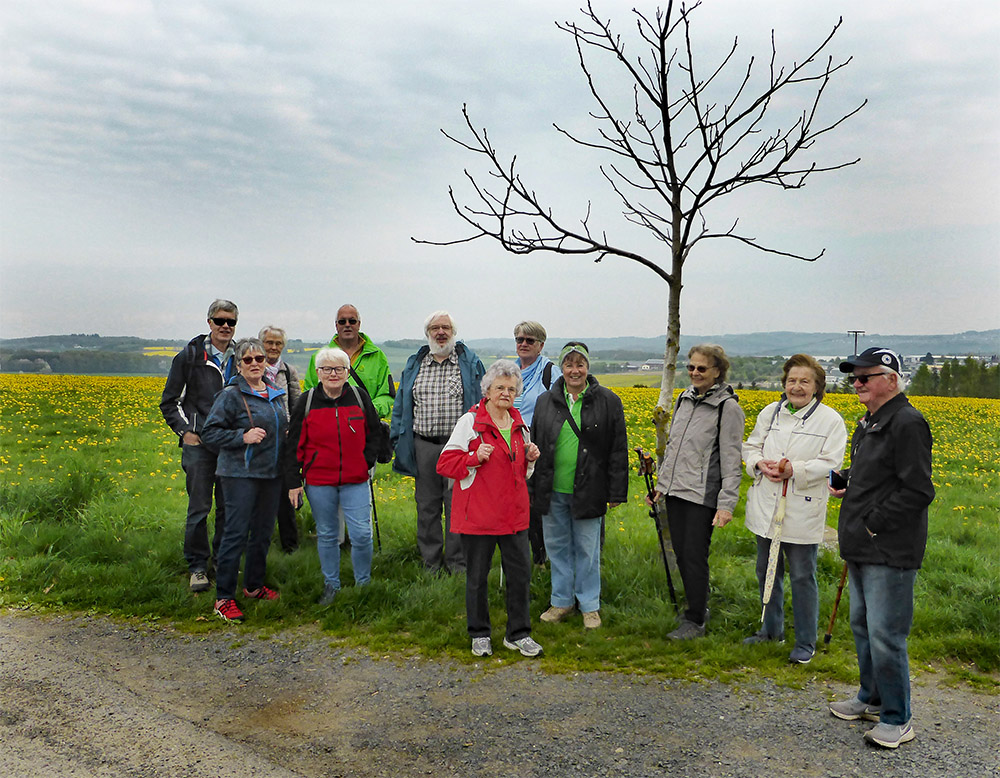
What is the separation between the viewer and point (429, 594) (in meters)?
5.91

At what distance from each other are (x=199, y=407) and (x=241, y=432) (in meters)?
0.87

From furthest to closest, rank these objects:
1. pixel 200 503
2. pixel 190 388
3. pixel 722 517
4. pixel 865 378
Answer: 1. pixel 200 503
2. pixel 190 388
3. pixel 722 517
4. pixel 865 378

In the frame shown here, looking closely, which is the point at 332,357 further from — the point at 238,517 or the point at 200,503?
the point at 200,503

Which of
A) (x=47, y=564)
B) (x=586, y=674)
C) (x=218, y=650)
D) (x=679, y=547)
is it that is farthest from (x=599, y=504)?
(x=47, y=564)

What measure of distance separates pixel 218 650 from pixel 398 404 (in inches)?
98.0

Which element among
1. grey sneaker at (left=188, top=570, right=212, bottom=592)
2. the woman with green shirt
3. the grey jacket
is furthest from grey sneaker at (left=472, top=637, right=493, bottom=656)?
grey sneaker at (left=188, top=570, right=212, bottom=592)

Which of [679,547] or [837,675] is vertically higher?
[679,547]

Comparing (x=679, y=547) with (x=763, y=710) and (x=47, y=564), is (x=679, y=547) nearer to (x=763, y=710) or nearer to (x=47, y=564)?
(x=763, y=710)

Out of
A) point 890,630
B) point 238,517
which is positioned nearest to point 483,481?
point 238,517

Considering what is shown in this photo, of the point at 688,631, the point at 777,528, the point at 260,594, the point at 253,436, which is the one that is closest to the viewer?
the point at 777,528

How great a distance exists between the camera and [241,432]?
18.6 feet

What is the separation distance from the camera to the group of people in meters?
3.87

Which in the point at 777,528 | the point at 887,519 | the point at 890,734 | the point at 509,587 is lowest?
the point at 890,734

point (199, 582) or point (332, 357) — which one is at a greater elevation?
point (332, 357)
